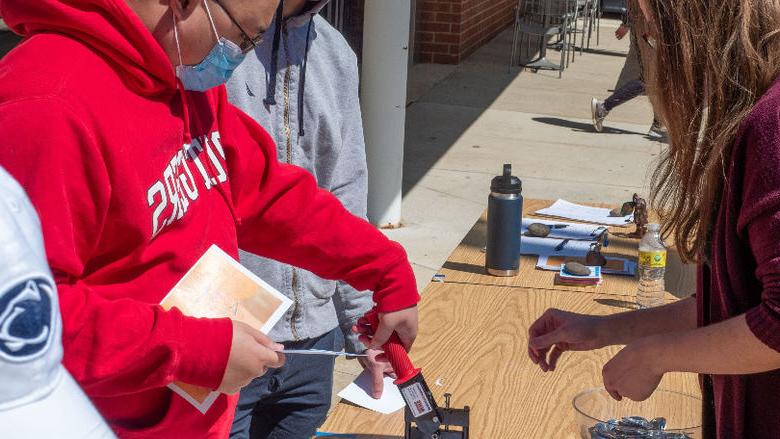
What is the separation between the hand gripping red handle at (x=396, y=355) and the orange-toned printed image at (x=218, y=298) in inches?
12.5

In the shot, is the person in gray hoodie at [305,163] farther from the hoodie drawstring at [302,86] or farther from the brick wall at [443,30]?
the brick wall at [443,30]

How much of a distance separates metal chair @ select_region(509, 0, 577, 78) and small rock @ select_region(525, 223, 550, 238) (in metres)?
8.85

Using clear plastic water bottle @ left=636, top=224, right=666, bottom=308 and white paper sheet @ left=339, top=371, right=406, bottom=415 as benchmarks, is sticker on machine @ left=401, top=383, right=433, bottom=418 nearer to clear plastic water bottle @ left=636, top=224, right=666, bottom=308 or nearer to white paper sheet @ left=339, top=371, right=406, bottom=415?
white paper sheet @ left=339, top=371, right=406, bottom=415

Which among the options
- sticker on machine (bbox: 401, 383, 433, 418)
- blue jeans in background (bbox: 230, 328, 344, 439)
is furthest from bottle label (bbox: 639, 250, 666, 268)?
sticker on machine (bbox: 401, 383, 433, 418)

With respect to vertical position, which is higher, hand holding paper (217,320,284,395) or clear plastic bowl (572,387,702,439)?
hand holding paper (217,320,284,395)

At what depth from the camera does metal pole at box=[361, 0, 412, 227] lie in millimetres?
6324

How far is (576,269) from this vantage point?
11.1ft

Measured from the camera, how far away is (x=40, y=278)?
0.74 m

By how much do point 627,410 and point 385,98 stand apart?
180 inches

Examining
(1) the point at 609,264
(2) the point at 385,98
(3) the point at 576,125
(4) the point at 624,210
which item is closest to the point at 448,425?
(1) the point at 609,264

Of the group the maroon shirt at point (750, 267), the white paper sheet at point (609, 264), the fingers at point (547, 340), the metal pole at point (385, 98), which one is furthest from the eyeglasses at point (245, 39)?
the metal pole at point (385, 98)

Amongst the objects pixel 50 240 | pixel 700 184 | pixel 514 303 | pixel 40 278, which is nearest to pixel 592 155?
pixel 514 303

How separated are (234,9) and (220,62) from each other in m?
0.11

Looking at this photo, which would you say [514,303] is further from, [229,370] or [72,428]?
[72,428]
